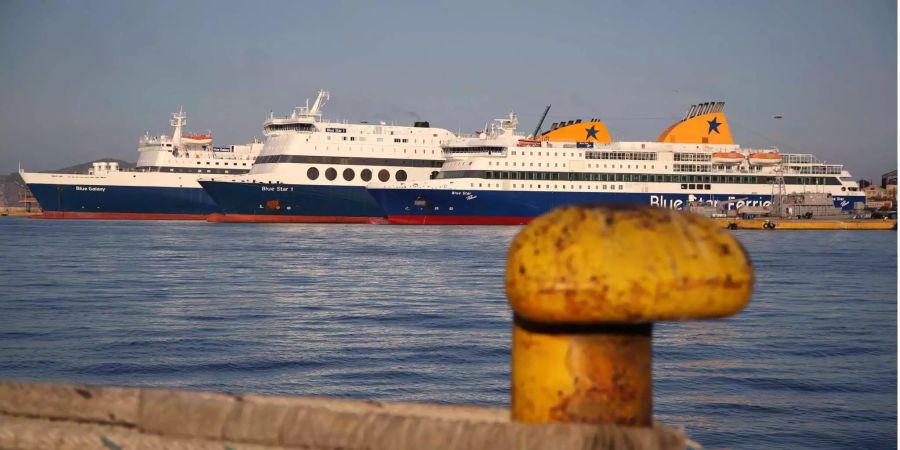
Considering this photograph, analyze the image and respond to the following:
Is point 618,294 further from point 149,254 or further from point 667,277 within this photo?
point 149,254

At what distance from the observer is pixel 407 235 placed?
42156mm

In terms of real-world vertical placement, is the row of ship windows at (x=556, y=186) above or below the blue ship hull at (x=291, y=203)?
above

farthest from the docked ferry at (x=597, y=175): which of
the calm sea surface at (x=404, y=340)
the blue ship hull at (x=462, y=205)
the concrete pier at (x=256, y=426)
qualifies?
the concrete pier at (x=256, y=426)

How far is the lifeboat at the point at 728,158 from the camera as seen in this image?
58.3 m

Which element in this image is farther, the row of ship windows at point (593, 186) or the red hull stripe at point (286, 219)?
the red hull stripe at point (286, 219)

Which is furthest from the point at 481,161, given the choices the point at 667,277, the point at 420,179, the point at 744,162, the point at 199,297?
the point at 667,277

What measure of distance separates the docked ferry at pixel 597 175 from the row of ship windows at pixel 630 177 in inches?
2.2

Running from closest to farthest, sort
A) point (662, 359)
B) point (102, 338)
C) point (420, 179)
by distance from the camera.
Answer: point (662, 359) → point (102, 338) → point (420, 179)

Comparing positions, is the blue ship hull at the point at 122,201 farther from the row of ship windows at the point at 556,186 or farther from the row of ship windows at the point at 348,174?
the row of ship windows at the point at 556,186

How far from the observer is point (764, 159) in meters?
59.3

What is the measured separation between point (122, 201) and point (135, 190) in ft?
3.32

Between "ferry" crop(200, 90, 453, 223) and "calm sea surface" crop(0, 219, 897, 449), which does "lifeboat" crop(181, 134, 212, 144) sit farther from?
"calm sea surface" crop(0, 219, 897, 449)

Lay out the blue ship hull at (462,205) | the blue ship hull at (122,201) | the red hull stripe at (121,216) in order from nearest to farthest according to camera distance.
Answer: the blue ship hull at (462,205)
the blue ship hull at (122,201)
the red hull stripe at (121,216)

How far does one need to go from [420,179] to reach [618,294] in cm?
5802
